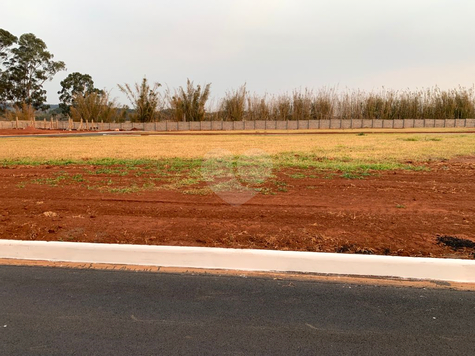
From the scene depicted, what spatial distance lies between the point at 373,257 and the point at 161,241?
252 cm

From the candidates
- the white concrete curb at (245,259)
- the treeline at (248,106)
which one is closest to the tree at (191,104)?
the treeline at (248,106)

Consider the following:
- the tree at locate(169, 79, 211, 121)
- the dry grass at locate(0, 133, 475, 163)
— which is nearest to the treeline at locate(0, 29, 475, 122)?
the tree at locate(169, 79, 211, 121)

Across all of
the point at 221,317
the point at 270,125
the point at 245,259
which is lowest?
the point at 221,317

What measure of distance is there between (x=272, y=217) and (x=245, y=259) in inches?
70.5

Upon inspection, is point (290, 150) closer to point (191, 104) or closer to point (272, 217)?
point (272, 217)

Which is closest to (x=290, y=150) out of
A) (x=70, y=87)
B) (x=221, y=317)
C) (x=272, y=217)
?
(x=272, y=217)

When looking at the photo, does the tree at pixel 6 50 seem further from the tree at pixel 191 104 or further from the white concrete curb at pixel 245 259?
the white concrete curb at pixel 245 259

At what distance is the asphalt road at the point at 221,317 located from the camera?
2.88 metres

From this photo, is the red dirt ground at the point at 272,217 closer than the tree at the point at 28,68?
Yes

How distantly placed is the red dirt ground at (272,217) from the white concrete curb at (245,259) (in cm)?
46

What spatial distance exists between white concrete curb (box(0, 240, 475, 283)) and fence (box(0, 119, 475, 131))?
49445 mm

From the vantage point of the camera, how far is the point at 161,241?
201 inches

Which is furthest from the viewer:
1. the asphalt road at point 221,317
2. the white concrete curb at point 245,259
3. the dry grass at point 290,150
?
the dry grass at point 290,150

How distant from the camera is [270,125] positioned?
2121 inches
